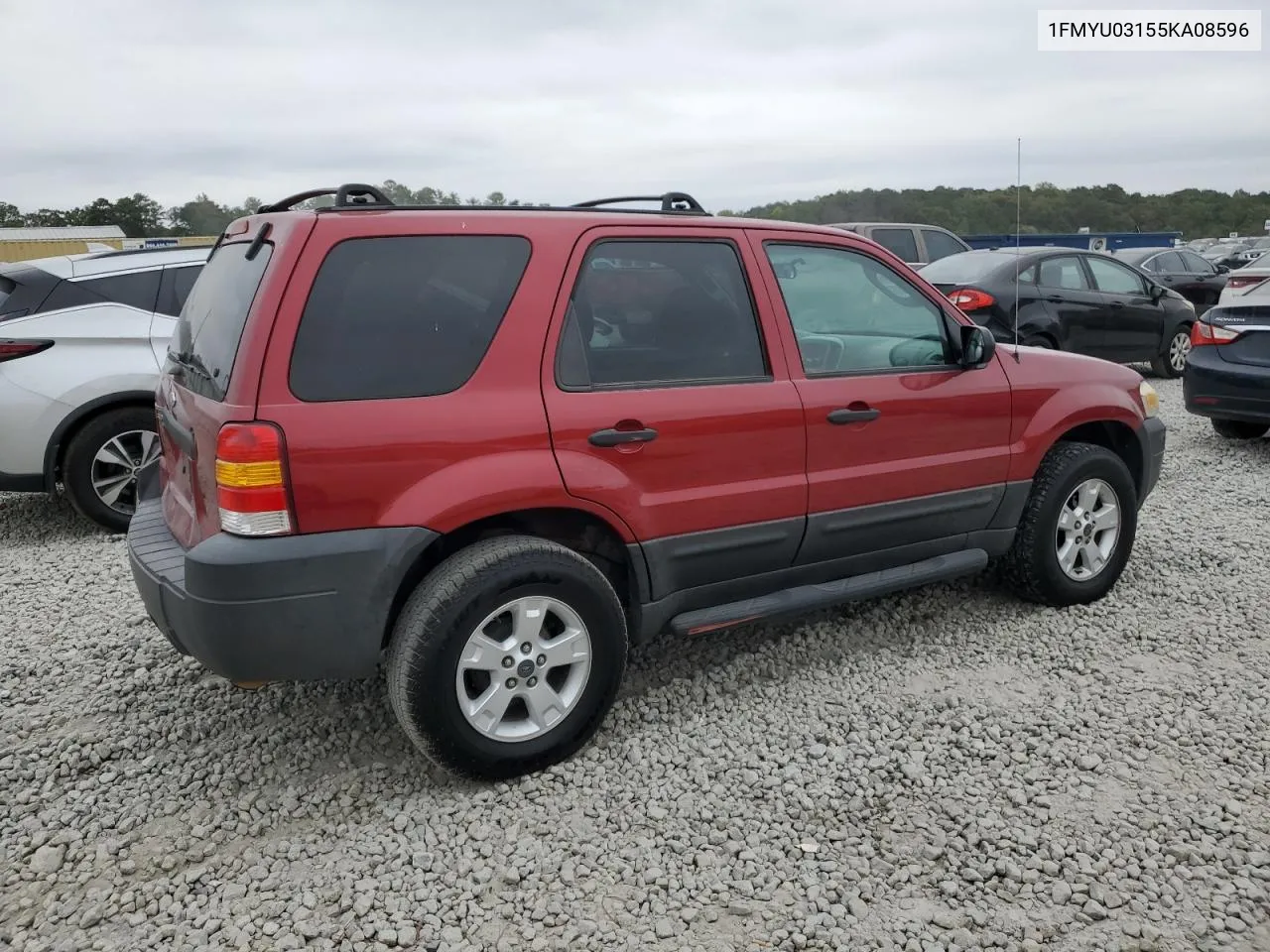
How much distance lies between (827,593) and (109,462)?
14.7ft

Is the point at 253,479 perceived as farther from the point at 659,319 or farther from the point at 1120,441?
the point at 1120,441

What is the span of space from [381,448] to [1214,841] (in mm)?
2590

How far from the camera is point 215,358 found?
9.80 ft

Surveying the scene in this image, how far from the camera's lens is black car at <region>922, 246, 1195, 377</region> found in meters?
9.22

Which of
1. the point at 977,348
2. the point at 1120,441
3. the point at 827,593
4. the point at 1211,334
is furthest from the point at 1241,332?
the point at 827,593

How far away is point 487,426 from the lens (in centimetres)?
296

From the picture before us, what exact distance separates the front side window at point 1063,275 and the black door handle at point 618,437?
7833mm

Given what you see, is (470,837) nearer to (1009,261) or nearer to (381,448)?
(381,448)

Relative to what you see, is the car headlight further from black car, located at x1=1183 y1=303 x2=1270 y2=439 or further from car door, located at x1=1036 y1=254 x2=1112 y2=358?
car door, located at x1=1036 y1=254 x2=1112 y2=358

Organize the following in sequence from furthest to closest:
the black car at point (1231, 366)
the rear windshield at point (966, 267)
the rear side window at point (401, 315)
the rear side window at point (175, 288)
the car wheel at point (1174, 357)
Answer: the car wheel at point (1174, 357) → the rear windshield at point (966, 267) → the black car at point (1231, 366) → the rear side window at point (175, 288) → the rear side window at point (401, 315)

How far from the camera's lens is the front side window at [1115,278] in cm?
1040

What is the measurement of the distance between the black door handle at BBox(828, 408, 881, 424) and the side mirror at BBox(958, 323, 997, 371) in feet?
1.79

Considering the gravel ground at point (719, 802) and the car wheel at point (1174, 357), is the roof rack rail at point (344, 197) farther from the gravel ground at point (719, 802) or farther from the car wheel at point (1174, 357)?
the car wheel at point (1174, 357)

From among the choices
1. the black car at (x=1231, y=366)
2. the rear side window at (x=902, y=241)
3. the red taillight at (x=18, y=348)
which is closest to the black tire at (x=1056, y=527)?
the black car at (x=1231, y=366)
